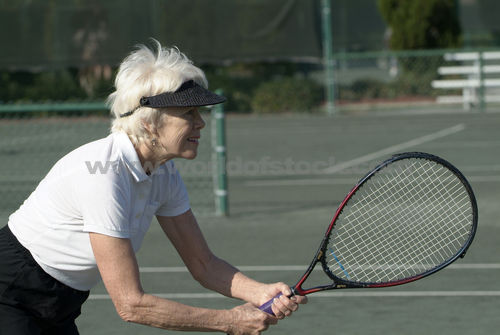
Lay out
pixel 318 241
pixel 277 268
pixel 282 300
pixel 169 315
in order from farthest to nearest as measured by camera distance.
→ pixel 318 241 → pixel 277 268 → pixel 282 300 → pixel 169 315

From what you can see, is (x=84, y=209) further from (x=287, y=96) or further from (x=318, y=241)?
(x=287, y=96)

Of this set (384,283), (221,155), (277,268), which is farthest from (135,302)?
(221,155)

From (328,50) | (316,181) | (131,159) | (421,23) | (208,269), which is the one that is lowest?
(316,181)

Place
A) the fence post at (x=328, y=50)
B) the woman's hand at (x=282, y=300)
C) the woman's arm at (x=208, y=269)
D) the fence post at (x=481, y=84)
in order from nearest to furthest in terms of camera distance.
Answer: the woman's hand at (x=282, y=300) < the woman's arm at (x=208, y=269) < the fence post at (x=481, y=84) < the fence post at (x=328, y=50)

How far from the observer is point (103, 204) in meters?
2.98

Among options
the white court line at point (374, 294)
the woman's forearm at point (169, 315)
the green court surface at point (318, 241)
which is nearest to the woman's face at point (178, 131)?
the woman's forearm at point (169, 315)

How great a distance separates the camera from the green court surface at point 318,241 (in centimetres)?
547

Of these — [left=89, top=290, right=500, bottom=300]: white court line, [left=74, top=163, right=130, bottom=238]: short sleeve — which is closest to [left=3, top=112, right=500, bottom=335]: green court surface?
[left=89, top=290, right=500, bottom=300]: white court line

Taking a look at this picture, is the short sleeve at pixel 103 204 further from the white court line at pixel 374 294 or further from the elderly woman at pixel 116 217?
the white court line at pixel 374 294

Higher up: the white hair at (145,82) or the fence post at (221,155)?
the white hair at (145,82)

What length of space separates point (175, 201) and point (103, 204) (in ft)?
1.80

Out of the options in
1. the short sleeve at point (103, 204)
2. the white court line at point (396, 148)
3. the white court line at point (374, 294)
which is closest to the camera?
the short sleeve at point (103, 204)

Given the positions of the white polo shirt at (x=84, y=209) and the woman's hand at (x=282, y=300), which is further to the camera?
the woman's hand at (x=282, y=300)

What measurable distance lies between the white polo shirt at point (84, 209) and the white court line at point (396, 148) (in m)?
8.65
